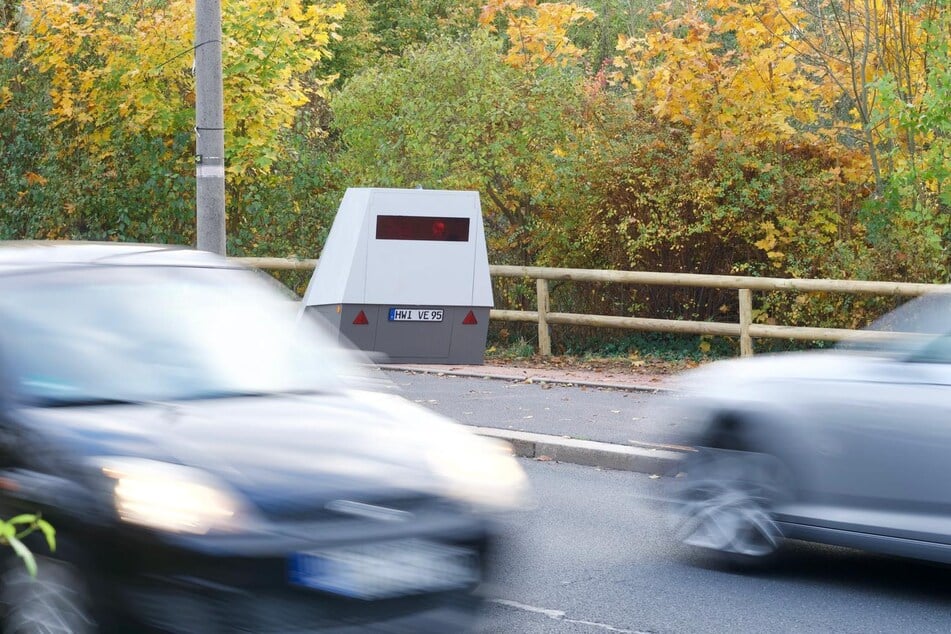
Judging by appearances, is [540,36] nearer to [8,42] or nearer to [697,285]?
[697,285]

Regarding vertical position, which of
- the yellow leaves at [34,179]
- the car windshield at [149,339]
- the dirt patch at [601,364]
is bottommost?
the dirt patch at [601,364]

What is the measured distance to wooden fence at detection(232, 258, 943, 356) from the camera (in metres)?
13.4

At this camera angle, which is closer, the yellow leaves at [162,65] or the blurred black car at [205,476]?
the blurred black car at [205,476]

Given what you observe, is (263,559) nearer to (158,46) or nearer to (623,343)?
(623,343)

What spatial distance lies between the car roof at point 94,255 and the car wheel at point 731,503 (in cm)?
262

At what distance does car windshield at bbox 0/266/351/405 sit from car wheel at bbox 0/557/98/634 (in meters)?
0.69

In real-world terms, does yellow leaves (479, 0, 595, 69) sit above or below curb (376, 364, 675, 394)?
above

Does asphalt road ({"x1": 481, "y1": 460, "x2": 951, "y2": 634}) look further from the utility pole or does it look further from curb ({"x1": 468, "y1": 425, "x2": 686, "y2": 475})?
the utility pole

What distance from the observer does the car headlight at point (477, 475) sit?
497cm

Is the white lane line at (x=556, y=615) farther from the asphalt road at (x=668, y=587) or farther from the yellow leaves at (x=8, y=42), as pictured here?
the yellow leaves at (x=8, y=42)

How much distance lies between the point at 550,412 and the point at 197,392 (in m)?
6.68

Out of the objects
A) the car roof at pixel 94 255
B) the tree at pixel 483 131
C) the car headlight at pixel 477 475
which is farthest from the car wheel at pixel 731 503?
the tree at pixel 483 131

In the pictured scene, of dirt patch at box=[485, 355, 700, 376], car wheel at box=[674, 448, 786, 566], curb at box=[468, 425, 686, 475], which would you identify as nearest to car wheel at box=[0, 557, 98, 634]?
car wheel at box=[674, 448, 786, 566]

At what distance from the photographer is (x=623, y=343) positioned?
16250 mm
